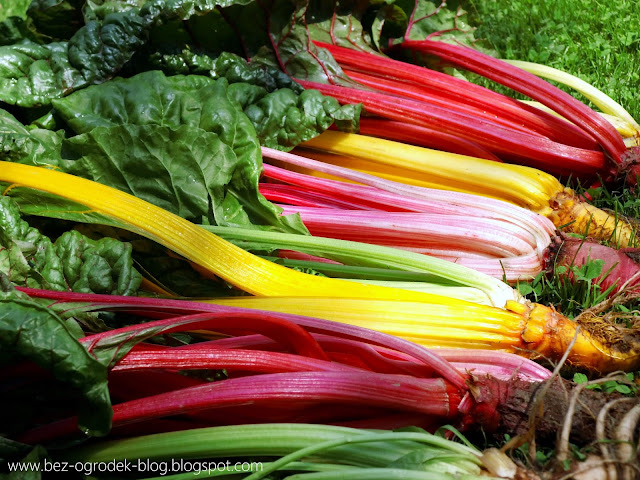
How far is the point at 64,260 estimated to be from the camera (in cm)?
244

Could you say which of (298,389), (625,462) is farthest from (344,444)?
(625,462)

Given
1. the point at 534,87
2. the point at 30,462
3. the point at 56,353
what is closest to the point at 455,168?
the point at 534,87

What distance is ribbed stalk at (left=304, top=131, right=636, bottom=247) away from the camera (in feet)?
9.82

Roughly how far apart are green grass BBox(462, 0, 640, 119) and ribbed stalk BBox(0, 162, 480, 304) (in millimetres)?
2413

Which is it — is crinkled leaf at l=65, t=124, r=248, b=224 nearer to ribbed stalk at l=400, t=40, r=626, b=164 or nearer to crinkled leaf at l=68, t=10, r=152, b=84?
crinkled leaf at l=68, t=10, r=152, b=84

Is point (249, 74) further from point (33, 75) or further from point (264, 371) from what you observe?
point (264, 371)

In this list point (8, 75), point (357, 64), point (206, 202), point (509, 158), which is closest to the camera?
point (206, 202)

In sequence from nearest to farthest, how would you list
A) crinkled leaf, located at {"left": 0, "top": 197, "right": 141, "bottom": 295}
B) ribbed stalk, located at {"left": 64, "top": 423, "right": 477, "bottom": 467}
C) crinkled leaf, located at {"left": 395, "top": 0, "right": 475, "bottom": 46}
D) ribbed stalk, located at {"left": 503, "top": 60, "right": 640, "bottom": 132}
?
1. ribbed stalk, located at {"left": 64, "top": 423, "right": 477, "bottom": 467}
2. crinkled leaf, located at {"left": 0, "top": 197, "right": 141, "bottom": 295}
3. ribbed stalk, located at {"left": 503, "top": 60, "right": 640, "bottom": 132}
4. crinkled leaf, located at {"left": 395, "top": 0, "right": 475, "bottom": 46}

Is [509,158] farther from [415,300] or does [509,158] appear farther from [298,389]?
[298,389]

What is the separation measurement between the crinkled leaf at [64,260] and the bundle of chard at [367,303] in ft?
0.43

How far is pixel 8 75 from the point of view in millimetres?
2992

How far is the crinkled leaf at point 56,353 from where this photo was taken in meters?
1.71

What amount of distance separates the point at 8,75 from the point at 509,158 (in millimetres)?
2617

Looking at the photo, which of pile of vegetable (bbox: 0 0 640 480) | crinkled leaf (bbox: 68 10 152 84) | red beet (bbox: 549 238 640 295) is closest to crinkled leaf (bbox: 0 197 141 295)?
pile of vegetable (bbox: 0 0 640 480)
